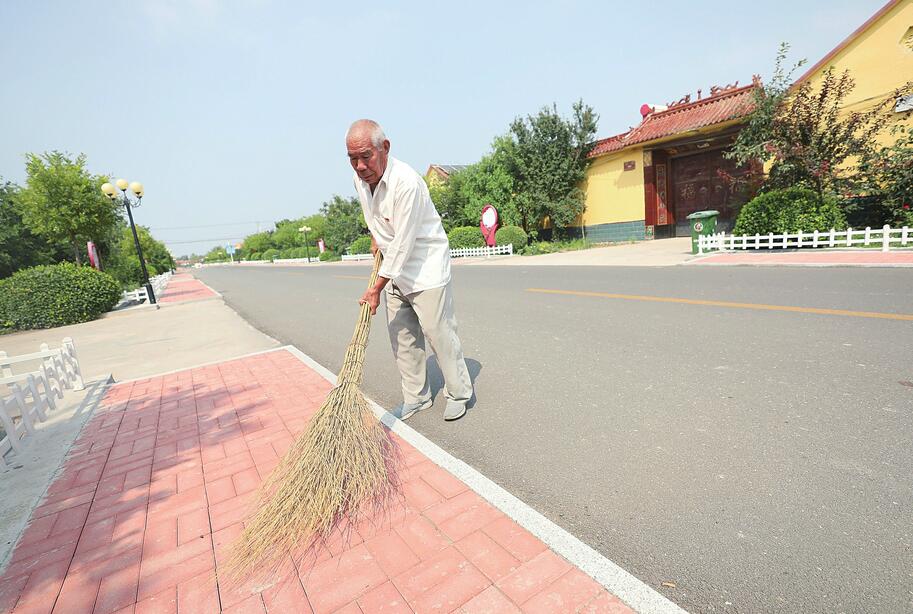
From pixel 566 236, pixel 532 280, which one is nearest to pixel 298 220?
pixel 566 236

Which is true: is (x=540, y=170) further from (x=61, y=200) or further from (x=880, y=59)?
(x=61, y=200)

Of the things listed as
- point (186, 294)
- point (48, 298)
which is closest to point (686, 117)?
point (186, 294)

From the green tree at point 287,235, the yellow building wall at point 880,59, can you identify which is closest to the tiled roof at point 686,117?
the yellow building wall at point 880,59

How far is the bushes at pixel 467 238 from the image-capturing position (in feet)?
77.1

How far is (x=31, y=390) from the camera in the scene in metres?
3.64

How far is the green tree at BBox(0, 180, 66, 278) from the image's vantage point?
705 inches

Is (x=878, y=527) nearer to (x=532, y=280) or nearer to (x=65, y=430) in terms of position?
(x=65, y=430)

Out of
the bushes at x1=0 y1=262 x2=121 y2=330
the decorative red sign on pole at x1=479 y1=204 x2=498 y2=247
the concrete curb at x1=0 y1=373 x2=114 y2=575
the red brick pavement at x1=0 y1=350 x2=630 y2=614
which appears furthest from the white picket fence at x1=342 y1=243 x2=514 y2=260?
the red brick pavement at x1=0 y1=350 x2=630 y2=614

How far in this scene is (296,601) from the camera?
164cm

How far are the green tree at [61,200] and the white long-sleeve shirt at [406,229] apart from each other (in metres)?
17.2

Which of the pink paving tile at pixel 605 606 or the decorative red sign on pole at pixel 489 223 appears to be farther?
the decorative red sign on pole at pixel 489 223

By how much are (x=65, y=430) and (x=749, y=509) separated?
4.79 metres

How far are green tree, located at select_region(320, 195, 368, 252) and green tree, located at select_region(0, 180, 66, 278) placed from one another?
83.6ft

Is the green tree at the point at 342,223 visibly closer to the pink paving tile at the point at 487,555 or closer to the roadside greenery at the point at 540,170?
the roadside greenery at the point at 540,170
